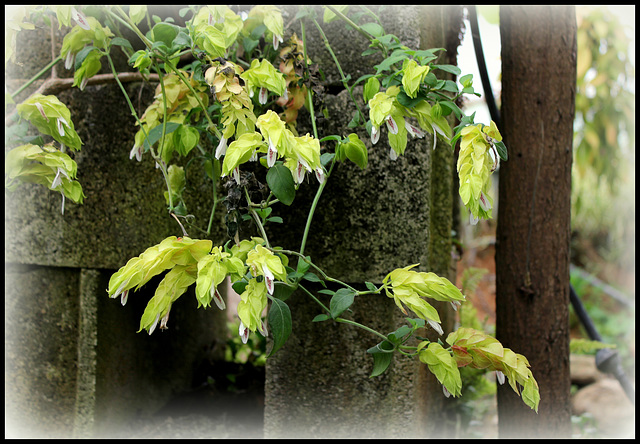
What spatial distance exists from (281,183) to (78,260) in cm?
89

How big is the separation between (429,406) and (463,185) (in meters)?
0.89

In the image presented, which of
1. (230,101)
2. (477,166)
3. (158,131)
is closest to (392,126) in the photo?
(477,166)

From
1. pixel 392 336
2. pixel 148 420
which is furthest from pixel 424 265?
pixel 148 420

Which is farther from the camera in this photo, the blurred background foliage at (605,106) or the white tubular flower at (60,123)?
the blurred background foliage at (605,106)

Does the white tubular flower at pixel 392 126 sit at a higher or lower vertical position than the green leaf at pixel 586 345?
higher

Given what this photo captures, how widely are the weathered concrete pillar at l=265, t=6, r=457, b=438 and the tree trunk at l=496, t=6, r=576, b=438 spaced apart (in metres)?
0.41

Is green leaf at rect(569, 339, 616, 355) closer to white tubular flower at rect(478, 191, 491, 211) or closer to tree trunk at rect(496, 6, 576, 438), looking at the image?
tree trunk at rect(496, 6, 576, 438)

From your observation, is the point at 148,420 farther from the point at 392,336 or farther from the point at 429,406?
the point at 392,336

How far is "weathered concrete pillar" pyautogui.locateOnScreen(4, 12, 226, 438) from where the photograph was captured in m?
1.45

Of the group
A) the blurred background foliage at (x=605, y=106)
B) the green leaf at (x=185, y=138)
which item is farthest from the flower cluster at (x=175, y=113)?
the blurred background foliage at (x=605, y=106)

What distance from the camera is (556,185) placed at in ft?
5.19

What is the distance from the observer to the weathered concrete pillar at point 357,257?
→ 50.4 inches

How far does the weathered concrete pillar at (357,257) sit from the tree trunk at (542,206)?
41 cm

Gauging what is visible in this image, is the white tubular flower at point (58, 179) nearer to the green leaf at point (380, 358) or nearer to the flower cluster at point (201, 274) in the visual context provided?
the flower cluster at point (201, 274)
